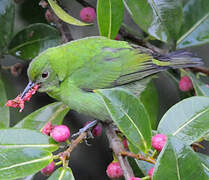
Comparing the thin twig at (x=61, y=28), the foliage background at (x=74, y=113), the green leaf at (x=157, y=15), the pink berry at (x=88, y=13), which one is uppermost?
the green leaf at (x=157, y=15)

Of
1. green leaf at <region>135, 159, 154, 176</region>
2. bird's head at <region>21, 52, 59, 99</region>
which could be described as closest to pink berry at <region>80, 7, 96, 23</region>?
bird's head at <region>21, 52, 59, 99</region>

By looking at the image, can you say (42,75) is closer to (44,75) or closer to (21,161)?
(44,75)

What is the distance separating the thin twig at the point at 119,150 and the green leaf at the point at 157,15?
0.68 metres

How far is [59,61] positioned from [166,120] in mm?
969

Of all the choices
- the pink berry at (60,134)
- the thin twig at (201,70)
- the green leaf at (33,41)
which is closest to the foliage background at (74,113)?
the green leaf at (33,41)

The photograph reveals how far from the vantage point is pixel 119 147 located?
1.85m

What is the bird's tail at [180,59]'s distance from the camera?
2705 mm

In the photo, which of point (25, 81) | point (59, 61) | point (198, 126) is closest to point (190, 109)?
point (198, 126)

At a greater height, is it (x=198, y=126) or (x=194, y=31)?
(x=194, y=31)

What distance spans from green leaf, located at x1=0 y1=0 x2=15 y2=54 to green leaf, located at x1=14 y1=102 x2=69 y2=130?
0.57 metres

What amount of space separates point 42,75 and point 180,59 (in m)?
1.01

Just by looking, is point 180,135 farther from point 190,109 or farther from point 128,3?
point 128,3

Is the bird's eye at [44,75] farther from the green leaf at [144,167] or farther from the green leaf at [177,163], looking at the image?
the green leaf at [177,163]

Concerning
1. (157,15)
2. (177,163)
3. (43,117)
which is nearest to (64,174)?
(177,163)
